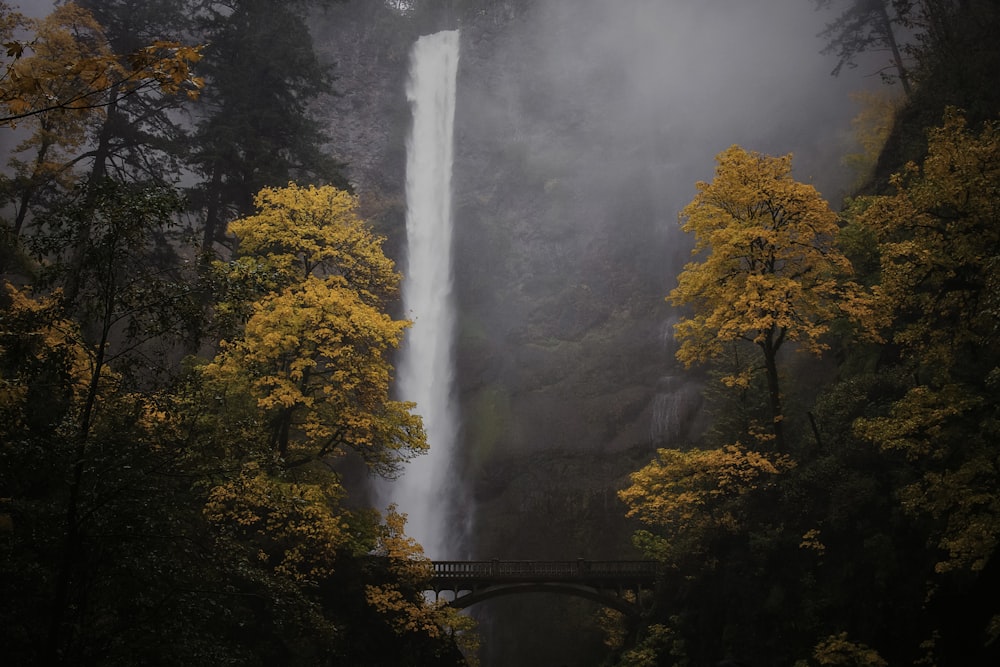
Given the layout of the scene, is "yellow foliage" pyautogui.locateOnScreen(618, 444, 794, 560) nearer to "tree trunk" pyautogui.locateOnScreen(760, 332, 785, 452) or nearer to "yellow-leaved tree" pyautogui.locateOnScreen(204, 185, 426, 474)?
"tree trunk" pyautogui.locateOnScreen(760, 332, 785, 452)

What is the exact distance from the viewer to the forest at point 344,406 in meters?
7.71

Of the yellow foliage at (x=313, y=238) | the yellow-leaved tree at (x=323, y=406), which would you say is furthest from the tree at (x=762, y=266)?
the yellow foliage at (x=313, y=238)

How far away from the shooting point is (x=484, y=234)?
49.8m

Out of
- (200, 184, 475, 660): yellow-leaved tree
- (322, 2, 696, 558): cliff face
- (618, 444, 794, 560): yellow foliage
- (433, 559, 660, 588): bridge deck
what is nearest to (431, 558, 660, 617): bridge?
(433, 559, 660, 588): bridge deck

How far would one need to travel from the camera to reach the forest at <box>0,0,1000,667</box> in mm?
7711

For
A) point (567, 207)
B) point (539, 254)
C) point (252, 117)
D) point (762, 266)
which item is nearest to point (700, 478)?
point (762, 266)

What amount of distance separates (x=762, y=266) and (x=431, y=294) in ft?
102

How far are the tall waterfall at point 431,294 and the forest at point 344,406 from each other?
12986mm

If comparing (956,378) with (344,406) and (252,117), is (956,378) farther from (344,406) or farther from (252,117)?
(252,117)

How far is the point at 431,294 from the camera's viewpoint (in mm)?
45688

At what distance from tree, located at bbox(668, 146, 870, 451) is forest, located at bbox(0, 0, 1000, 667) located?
0.10 m

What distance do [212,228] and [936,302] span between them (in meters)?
21.3

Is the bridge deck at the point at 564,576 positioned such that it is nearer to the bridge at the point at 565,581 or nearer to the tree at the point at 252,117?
the bridge at the point at 565,581

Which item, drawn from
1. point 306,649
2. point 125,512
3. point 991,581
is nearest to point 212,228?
point 306,649
